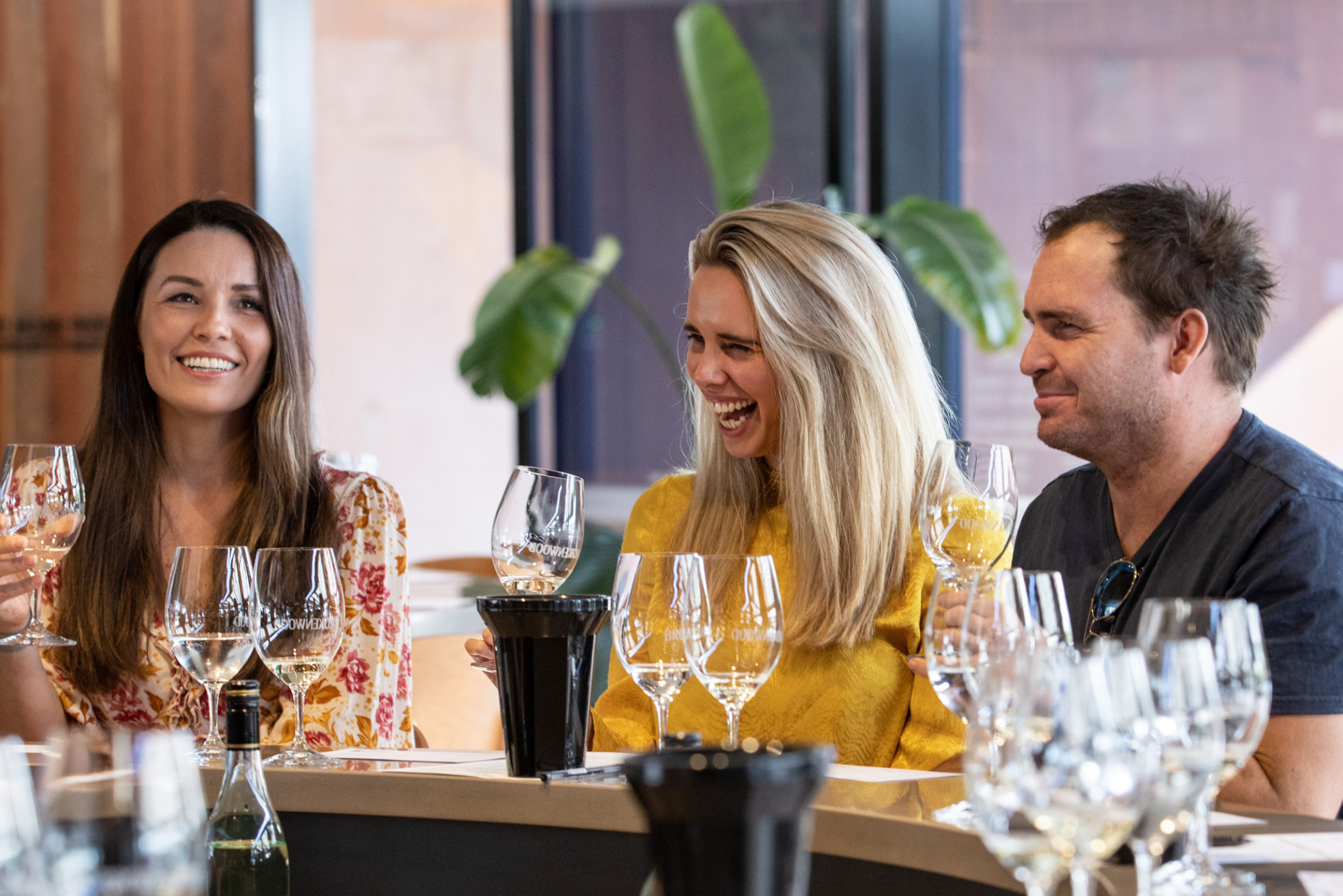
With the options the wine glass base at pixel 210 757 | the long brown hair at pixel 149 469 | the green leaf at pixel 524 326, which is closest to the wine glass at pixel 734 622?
the wine glass base at pixel 210 757

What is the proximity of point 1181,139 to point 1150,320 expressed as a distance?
309cm

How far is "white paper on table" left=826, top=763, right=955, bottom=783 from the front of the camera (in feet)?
4.88

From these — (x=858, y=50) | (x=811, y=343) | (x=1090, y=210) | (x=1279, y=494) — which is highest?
(x=858, y=50)

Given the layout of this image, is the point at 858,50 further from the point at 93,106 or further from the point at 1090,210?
the point at 1090,210

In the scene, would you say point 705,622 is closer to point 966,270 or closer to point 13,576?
point 13,576

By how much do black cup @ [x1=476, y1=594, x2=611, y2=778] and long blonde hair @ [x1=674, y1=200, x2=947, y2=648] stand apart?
2.23 ft

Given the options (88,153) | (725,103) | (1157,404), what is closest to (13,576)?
(1157,404)

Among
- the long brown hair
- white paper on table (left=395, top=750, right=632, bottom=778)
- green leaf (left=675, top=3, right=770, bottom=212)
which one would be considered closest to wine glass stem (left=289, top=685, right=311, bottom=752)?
white paper on table (left=395, top=750, right=632, bottom=778)

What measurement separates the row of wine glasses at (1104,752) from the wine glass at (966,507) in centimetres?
64

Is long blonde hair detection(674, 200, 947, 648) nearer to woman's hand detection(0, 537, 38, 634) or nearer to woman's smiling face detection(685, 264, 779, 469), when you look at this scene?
woman's smiling face detection(685, 264, 779, 469)

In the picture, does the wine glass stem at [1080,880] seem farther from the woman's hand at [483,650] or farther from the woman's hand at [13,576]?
the woman's hand at [13,576]

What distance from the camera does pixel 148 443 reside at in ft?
8.08

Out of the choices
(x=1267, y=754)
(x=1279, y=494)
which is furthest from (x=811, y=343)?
(x=1267, y=754)

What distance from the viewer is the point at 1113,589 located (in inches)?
77.9
